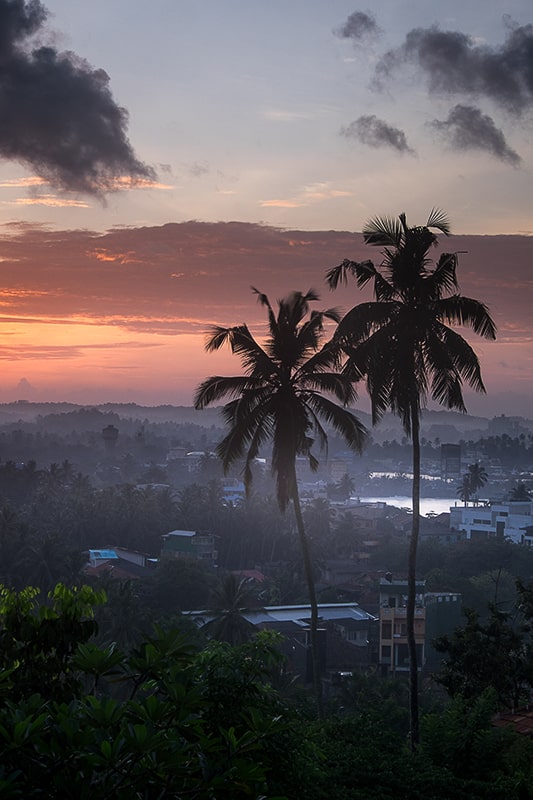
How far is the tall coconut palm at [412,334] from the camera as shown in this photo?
691 inches

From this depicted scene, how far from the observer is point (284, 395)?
755 inches

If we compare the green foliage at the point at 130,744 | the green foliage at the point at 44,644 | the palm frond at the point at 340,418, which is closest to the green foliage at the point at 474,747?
the palm frond at the point at 340,418

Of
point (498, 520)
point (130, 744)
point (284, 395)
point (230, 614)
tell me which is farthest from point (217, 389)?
point (498, 520)

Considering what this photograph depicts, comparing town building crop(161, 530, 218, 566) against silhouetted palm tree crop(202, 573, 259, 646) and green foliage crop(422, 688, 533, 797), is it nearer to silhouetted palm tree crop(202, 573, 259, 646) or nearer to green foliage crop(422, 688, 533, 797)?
silhouetted palm tree crop(202, 573, 259, 646)

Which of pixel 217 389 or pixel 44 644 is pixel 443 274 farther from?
pixel 44 644

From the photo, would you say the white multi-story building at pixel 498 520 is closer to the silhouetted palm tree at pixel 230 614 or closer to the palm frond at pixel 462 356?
the silhouetted palm tree at pixel 230 614

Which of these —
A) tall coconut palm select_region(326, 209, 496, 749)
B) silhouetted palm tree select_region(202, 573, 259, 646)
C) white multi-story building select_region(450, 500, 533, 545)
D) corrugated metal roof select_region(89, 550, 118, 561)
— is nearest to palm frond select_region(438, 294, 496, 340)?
tall coconut palm select_region(326, 209, 496, 749)

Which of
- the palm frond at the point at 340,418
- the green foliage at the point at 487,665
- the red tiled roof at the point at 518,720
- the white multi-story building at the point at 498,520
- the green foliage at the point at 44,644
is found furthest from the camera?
the white multi-story building at the point at 498,520

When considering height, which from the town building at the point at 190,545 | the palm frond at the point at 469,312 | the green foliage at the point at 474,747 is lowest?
the town building at the point at 190,545

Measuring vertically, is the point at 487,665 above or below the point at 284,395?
below

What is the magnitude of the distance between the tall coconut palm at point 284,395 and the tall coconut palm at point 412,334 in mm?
1202

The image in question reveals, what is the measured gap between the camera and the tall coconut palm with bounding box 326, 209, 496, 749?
17562 millimetres

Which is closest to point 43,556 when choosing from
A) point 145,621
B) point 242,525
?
point 145,621

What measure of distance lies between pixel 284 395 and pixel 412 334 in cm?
314
